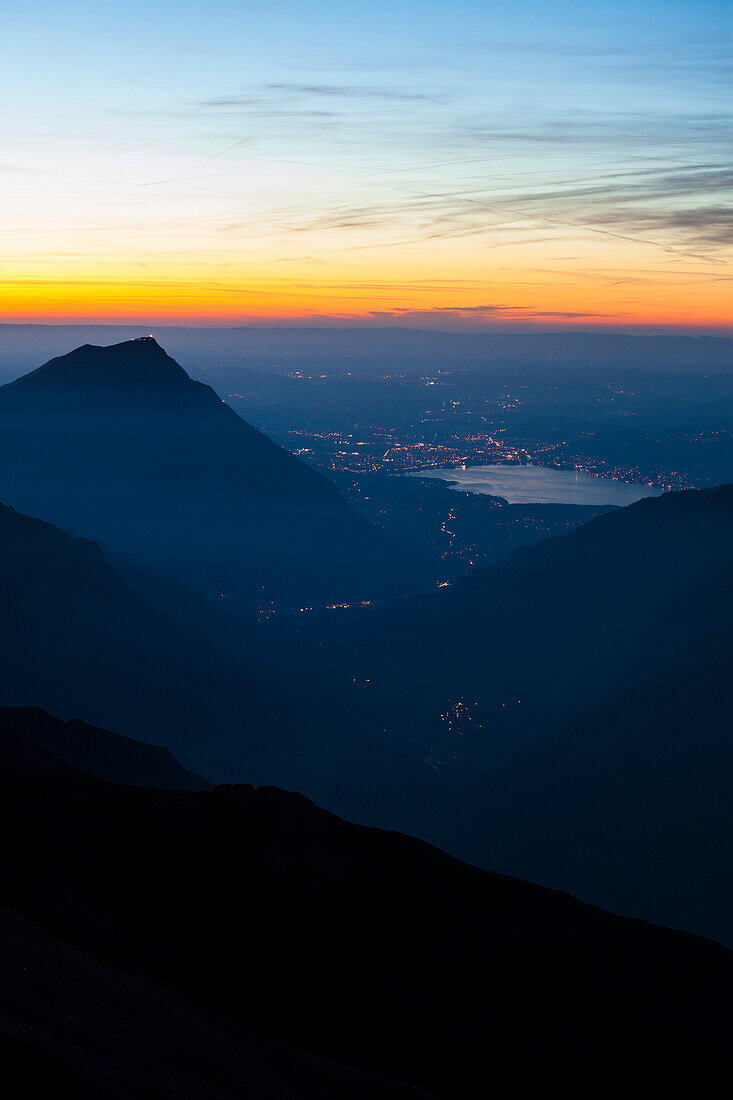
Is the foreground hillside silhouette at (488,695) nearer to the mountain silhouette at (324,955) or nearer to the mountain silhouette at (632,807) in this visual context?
the mountain silhouette at (632,807)

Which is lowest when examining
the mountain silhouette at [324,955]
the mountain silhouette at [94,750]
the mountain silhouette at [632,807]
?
the mountain silhouette at [632,807]

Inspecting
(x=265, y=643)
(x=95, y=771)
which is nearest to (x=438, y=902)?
(x=95, y=771)

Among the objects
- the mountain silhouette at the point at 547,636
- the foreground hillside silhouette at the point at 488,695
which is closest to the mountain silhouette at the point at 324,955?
the foreground hillside silhouette at the point at 488,695

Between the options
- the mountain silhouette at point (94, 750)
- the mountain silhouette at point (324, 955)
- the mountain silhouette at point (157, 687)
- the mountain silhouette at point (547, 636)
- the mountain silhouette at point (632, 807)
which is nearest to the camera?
the mountain silhouette at point (324, 955)

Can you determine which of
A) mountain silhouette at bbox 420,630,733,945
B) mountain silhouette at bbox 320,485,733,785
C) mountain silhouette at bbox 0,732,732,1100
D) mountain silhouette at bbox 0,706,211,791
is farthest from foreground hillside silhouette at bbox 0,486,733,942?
mountain silhouette at bbox 0,732,732,1100

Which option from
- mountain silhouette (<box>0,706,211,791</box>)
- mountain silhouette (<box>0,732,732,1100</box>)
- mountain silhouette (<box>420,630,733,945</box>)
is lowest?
mountain silhouette (<box>420,630,733,945</box>)

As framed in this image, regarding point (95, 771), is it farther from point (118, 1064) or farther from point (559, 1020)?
point (118, 1064)

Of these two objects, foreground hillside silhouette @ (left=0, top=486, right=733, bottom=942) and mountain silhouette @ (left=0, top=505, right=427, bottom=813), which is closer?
foreground hillside silhouette @ (left=0, top=486, right=733, bottom=942)

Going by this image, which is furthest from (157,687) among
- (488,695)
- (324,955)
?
(324,955)

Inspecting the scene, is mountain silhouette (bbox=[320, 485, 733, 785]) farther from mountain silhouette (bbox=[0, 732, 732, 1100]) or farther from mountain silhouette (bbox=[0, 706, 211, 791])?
mountain silhouette (bbox=[0, 732, 732, 1100])
